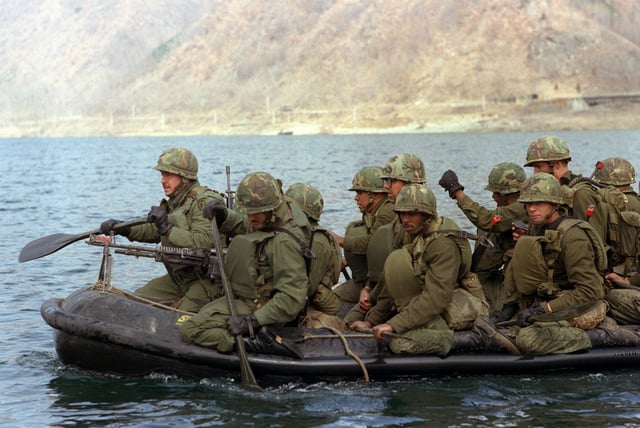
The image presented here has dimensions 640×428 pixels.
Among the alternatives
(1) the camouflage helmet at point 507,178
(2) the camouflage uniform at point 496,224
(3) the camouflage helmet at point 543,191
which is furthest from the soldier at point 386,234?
(3) the camouflage helmet at point 543,191

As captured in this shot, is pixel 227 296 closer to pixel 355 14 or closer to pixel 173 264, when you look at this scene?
pixel 173 264

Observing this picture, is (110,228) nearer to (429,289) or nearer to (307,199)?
(307,199)

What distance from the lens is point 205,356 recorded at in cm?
1028

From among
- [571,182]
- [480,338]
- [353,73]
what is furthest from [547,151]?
[353,73]

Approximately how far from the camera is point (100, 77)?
167625 mm

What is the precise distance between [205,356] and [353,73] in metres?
129

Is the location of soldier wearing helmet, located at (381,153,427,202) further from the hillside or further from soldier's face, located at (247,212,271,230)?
the hillside

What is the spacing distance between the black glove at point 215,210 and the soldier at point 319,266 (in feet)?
2.26

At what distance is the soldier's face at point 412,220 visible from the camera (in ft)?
32.6

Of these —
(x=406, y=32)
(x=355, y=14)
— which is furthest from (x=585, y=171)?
(x=355, y=14)

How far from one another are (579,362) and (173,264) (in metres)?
4.25

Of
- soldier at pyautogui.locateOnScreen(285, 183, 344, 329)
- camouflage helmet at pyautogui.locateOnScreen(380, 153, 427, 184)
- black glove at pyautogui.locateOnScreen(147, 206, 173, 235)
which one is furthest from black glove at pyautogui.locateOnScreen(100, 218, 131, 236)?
camouflage helmet at pyautogui.locateOnScreen(380, 153, 427, 184)

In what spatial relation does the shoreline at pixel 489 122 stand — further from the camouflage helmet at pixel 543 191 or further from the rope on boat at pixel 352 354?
the rope on boat at pixel 352 354

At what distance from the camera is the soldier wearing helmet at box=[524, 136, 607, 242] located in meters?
11.5
